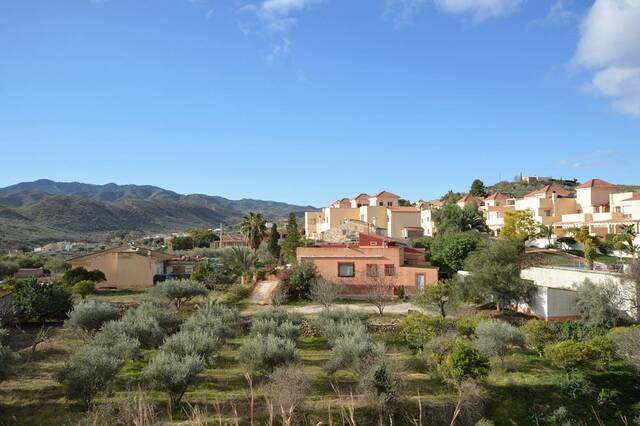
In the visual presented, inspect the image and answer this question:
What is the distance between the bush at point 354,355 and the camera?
699 inches

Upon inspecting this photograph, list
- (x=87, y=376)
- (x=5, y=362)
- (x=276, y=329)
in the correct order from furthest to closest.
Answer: (x=276, y=329)
(x=5, y=362)
(x=87, y=376)

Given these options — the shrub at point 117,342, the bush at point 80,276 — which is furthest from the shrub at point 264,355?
the bush at point 80,276

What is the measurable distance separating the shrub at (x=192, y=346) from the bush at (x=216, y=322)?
1.51m

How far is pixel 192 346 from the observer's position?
17516 millimetres

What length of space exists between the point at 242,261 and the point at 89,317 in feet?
52.4

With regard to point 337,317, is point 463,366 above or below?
below

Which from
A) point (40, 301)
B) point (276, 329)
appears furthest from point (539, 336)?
point (40, 301)

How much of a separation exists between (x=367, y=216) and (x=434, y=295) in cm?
3821

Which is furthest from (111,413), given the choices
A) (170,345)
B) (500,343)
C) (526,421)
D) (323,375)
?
(500,343)

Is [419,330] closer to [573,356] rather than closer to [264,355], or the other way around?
[573,356]

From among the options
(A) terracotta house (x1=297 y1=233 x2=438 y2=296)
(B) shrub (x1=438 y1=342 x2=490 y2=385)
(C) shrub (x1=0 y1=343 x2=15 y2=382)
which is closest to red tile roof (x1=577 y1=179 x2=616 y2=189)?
(A) terracotta house (x1=297 y1=233 x2=438 y2=296)

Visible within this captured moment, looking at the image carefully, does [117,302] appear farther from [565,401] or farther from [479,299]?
[565,401]

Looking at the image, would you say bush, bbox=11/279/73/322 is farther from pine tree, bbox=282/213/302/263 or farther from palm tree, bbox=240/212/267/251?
palm tree, bbox=240/212/267/251

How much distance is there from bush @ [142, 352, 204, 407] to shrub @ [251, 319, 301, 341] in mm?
5075
